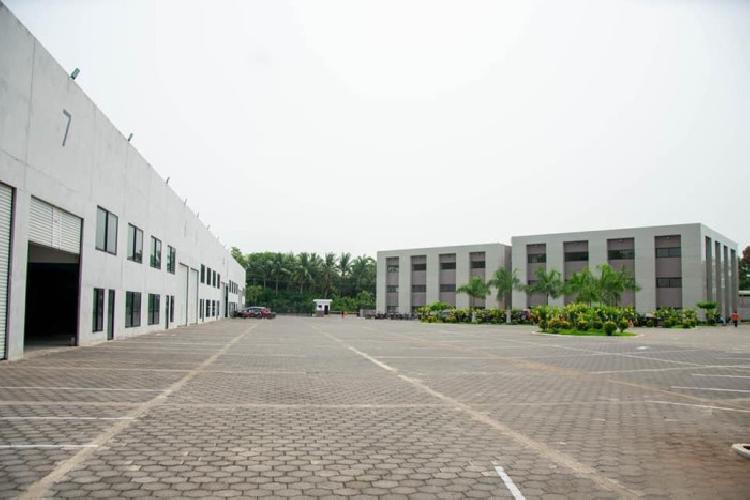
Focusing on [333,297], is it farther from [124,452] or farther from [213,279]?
[124,452]

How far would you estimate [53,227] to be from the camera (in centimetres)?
1794

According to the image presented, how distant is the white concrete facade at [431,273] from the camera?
80.9 m

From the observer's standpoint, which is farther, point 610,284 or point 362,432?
point 610,284

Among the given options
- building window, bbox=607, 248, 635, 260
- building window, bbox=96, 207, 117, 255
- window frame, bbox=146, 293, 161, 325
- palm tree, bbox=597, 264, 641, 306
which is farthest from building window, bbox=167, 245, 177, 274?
building window, bbox=607, 248, 635, 260

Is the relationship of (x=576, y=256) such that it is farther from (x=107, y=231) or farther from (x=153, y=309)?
(x=107, y=231)

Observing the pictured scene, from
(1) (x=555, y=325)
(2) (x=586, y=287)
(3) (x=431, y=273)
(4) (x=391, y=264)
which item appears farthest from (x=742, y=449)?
(4) (x=391, y=264)

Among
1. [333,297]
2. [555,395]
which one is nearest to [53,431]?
[555,395]

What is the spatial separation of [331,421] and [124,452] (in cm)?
294

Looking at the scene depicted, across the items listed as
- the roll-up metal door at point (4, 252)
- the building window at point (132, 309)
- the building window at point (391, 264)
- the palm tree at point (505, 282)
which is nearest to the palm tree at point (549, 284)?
the palm tree at point (505, 282)

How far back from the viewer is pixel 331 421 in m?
8.44

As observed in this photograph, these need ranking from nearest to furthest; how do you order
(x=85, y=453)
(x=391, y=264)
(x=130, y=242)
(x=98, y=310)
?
1. (x=85, y=453)
2. (x=98, y=310)
3. (x=130, y=242)
4. (x=391, y=264)

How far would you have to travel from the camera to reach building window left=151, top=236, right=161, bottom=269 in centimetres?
3186

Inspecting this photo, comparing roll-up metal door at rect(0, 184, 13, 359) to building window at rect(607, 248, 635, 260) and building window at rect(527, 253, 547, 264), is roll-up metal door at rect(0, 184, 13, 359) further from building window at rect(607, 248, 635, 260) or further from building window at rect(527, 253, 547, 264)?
building window at rect(527, 253, 547, 264)

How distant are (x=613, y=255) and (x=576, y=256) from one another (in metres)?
4.56
